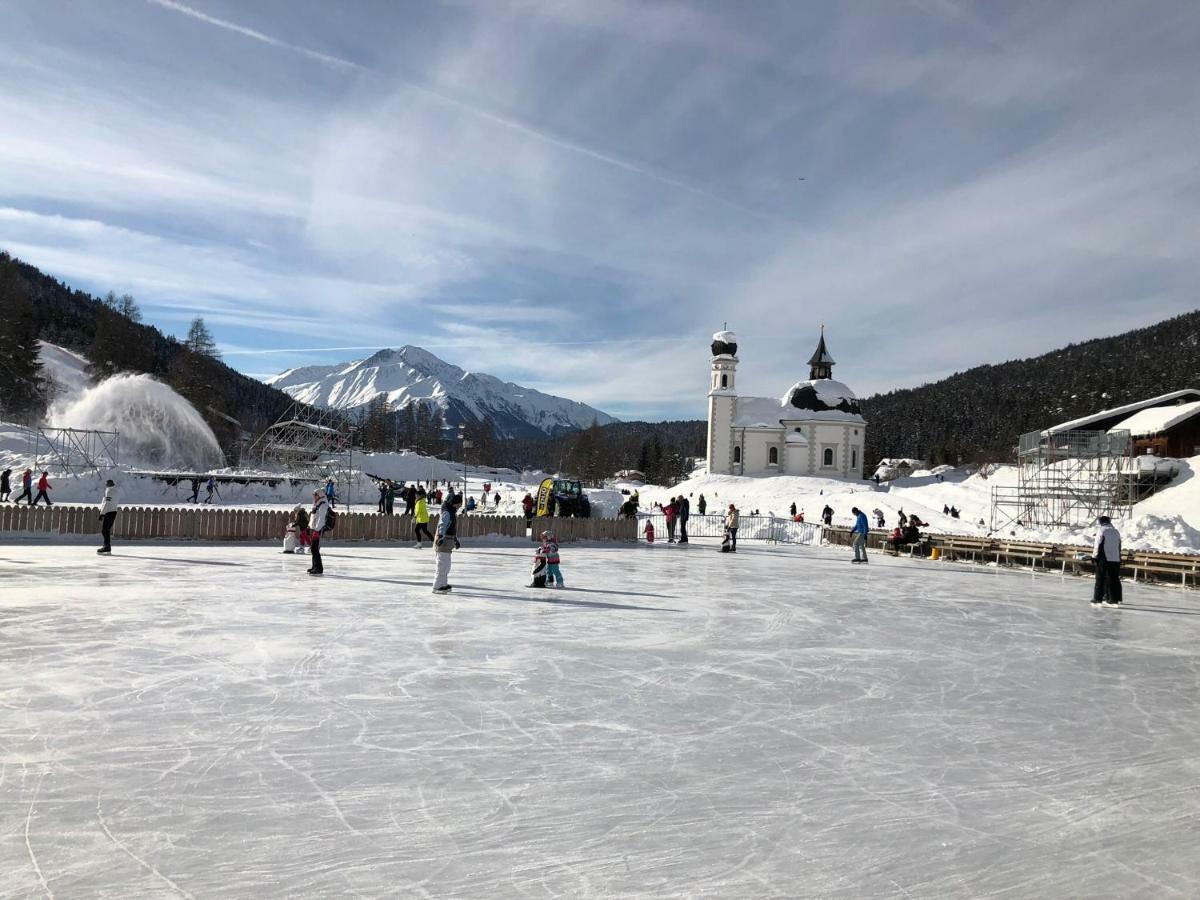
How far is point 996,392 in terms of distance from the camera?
455 ft

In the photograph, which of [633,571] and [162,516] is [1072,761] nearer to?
[633,571]

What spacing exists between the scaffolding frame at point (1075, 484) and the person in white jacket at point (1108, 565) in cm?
2246

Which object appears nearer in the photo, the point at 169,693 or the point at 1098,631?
the point at 169,693

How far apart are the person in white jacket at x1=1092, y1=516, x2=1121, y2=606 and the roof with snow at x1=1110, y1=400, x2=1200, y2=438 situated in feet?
124

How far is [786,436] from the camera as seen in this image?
7006 cm

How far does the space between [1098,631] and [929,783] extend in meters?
7.92

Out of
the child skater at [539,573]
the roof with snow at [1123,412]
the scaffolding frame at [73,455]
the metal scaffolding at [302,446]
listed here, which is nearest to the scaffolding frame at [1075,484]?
the roof with snow at [1123,412]

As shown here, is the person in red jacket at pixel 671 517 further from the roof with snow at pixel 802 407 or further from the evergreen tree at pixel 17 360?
the evergreen tree at pixel 17 360

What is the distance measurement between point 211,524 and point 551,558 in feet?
39.9

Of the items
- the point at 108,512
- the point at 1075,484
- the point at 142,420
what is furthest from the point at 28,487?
the point at 1075,484

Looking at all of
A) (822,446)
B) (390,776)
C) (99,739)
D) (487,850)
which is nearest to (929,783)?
(487,850)

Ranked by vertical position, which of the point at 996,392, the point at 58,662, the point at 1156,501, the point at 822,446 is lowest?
the point at 58,662

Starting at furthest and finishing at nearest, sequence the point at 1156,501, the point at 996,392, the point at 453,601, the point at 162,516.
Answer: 1. the point at 996,392
2. the point at 1156,501
3. the point at 162,516
4. the point at 453,601

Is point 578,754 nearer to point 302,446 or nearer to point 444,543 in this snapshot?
point 444,543
